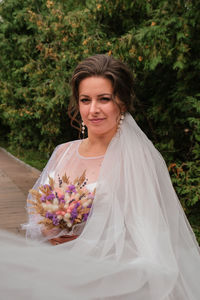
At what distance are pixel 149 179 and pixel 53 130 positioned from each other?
590cm

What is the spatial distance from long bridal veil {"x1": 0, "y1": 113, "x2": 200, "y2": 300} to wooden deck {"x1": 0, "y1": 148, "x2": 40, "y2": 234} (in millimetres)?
3224

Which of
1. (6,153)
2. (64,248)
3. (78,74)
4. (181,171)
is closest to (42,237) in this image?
(64,248)

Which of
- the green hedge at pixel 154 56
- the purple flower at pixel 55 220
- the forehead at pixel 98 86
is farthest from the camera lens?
the green hedge at pixel 154 56

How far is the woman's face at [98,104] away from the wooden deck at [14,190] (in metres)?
3.20

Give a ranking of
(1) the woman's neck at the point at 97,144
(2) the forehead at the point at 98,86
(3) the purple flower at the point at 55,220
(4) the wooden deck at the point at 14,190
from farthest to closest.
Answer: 1. (4) the wooden deck at the point at 14,190
2. (1) the woman's neck at the point at 97,144
3. (2) the forehead at the point at 98,86
4. (3) the purple flower at the point at 55,220

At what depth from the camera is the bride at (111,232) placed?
1308 mm

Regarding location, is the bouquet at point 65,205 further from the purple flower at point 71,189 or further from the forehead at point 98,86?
the forehead at point 98,86

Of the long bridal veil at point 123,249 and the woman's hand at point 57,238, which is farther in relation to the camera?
the woman's hand at point 57,238

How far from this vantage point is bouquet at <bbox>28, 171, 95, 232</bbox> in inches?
65.5

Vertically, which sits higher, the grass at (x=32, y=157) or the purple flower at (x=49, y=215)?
the purple flower at (x=49, y=215)

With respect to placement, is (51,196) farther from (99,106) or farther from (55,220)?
(99,106)

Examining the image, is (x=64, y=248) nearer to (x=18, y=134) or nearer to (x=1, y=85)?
(x=1, y=85)

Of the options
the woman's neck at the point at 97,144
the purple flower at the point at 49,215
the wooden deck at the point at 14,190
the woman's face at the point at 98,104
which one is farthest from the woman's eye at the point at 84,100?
the wooden deck at the point at 14,190

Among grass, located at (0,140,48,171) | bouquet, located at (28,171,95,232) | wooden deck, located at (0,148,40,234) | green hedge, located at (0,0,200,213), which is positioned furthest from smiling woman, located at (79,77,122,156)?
grass, located at (0,140,48,171)
